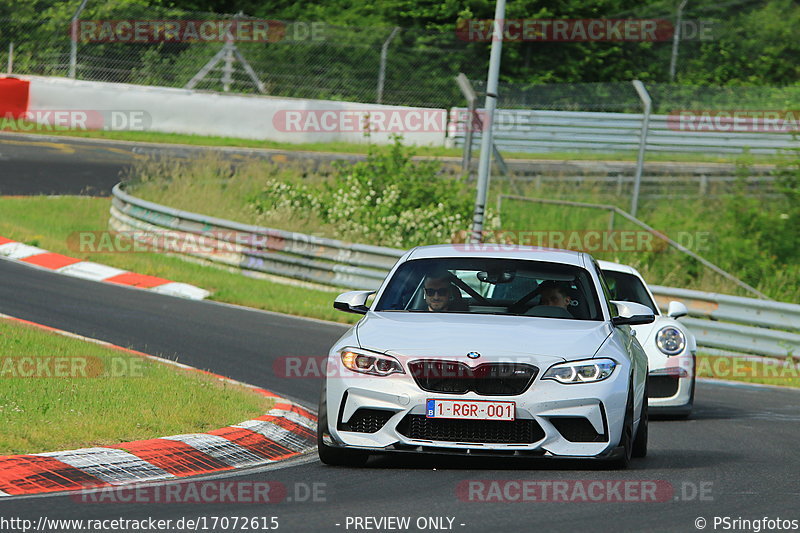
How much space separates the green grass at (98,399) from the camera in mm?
7848

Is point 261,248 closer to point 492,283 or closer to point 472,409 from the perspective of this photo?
point 492,283

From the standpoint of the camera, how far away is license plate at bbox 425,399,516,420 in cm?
736

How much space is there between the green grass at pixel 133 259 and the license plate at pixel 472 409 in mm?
10588

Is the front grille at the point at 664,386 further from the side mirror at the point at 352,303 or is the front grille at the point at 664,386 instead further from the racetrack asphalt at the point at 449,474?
the side mirror at the point at 352,303

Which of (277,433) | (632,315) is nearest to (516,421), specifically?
(632,315)

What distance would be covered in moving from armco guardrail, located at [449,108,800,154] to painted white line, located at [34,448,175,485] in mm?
17591

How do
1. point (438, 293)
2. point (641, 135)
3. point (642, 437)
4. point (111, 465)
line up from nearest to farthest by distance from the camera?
point (111, 465), point (438, 293), point (642, 437), point (641, 135)

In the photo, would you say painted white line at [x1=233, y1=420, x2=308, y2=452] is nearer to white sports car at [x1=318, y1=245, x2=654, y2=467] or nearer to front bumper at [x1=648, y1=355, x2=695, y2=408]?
white sports car at [x1=318, y1=245, x2=654, y2=467]

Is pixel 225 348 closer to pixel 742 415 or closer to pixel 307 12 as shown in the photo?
pixel 742 415

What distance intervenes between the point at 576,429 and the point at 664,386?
4.26m

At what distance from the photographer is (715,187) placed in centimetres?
2627

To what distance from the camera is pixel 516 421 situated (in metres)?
7.39

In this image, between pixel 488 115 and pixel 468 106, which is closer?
pixel 488 115

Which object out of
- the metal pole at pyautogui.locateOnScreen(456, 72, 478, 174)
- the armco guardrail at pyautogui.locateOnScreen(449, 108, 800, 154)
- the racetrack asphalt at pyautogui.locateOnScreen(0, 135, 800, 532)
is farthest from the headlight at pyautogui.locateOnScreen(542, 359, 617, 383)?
the armco guardrail at pyautogui.locateOnScreen(449, 108, 800, 154)
